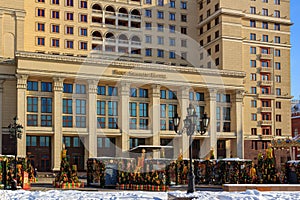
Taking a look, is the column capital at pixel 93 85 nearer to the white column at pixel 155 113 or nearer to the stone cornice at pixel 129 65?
the stone cornice at pixel 129 65

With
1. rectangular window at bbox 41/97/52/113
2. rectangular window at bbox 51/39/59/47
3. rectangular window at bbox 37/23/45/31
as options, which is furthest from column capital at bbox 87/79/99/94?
rectangular window at bbox 37/23/45/31

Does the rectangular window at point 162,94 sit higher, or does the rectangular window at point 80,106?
the rectangular window at point 162,94

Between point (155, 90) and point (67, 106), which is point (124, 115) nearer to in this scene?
point (155, 90)

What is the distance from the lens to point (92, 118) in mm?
61531

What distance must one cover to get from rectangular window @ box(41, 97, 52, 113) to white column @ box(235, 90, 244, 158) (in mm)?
27286

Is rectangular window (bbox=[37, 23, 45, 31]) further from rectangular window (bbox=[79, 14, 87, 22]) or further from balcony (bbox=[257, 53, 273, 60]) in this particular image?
balcony (bbox=[257, 53, 273, 60])

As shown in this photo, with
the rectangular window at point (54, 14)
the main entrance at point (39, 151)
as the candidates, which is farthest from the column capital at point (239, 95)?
the rectangular window at point (54, 14)

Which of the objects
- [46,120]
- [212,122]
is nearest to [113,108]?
[46,120]

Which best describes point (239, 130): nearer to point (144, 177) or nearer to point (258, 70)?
point (258, 70)

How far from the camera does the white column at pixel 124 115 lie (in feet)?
207

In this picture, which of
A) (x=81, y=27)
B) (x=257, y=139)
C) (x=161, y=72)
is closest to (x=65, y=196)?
(x=161, y=72)

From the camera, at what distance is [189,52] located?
77000mm

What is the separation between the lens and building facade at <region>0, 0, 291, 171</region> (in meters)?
59.9

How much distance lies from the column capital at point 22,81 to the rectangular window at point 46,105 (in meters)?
3.54
